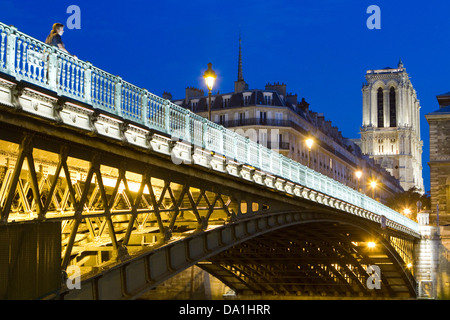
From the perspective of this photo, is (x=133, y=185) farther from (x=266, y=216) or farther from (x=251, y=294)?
(x=251, y=294)

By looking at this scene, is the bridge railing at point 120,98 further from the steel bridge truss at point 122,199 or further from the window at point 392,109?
the window at point 392,109

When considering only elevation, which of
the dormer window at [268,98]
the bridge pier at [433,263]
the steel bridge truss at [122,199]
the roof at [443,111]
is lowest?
the bridge pier at [433,263]

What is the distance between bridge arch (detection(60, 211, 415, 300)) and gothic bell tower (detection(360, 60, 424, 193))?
406ft

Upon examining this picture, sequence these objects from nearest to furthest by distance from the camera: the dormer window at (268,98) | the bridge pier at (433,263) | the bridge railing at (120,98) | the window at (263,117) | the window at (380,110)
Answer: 1. the bridge railing at (120,98)
2. the bridge pier at (433,263)
3. the window at (263,117)
4. the dormer window at (268,98)
5. the window at (380,110)

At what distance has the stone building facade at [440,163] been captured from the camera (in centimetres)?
8256

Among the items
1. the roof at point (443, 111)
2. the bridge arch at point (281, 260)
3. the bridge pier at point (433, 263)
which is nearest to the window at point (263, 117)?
the roof at point (443, 111)

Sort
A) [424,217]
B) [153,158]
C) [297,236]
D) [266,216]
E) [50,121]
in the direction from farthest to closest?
1. [424,217]
2. [297,236]
3. [266,216]
4. [153,158]
5. [50,121]

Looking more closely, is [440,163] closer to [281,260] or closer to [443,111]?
[443,111]

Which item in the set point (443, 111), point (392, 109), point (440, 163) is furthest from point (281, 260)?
point (392, 109)

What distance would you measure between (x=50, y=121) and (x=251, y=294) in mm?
53329

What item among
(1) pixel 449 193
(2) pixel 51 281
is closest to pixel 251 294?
(1) pixel 449 193

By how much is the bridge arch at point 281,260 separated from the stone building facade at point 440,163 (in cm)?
1182

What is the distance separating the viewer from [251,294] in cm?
6831

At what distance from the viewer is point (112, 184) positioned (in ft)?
74.6
